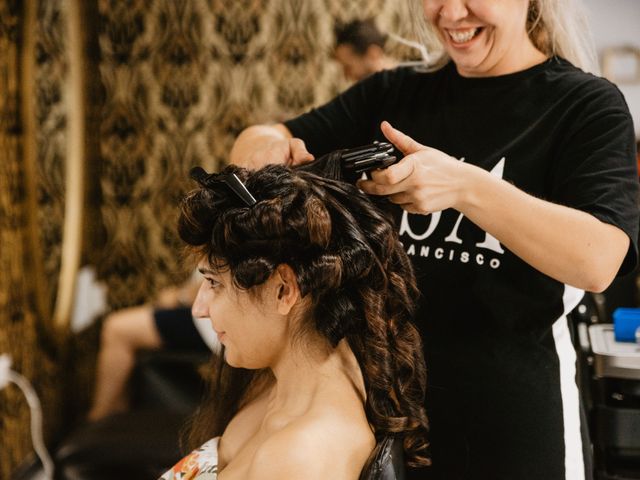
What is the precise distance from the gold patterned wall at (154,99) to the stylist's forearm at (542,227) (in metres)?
2.63

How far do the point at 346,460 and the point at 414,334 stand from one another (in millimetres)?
265

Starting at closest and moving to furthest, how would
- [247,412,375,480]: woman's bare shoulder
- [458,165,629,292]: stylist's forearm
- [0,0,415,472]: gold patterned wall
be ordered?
[247,412,375,480]: woman's bare shoulder < [458,165,629,292]: stylist's forearm < [0,0,415,472]: gold patterned wall

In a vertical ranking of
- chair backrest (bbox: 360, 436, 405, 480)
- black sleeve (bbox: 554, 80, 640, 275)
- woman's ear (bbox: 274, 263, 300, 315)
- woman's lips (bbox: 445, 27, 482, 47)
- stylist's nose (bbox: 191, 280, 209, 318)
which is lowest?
chair backrest (bbox: 360, 436, 405, 480)

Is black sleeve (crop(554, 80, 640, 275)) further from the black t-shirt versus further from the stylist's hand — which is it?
the stylist's hand

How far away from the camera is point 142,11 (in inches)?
157

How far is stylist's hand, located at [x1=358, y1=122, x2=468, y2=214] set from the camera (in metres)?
1.13

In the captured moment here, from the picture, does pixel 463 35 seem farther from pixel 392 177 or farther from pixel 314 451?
pixel 314 451

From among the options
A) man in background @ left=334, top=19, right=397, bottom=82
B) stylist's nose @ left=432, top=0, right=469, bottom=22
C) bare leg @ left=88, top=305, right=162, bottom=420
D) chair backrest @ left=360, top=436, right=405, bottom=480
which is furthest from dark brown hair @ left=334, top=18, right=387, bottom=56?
chair backrest @ left=360, top=436, right=405, bottom=480

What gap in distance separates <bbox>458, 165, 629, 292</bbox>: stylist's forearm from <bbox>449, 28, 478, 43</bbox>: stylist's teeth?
33cm

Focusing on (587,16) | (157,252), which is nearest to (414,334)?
(587,16)

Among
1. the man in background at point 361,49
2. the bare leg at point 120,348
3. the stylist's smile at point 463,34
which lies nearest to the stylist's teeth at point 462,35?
the stylist's smile at point 463,34

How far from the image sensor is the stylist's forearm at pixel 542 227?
1.16 meters

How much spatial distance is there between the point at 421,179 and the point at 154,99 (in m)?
3.20

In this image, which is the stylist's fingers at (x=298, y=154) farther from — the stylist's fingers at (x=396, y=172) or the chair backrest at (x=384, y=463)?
the chair backrest at (x=384, y=463)
